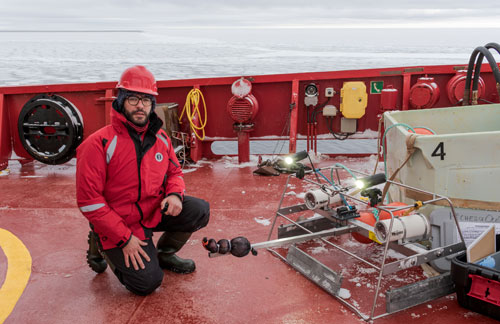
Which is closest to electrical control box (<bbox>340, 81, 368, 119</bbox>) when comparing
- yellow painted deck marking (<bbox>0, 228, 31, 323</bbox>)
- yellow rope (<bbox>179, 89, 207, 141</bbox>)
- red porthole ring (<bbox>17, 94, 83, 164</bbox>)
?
yellow rope (<bbox>179, 89, 207, 141</bbox>)

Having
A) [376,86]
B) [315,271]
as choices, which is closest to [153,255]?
[315,271]

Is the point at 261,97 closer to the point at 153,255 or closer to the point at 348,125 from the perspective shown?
the point at 348,125

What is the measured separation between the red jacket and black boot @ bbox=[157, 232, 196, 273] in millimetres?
281

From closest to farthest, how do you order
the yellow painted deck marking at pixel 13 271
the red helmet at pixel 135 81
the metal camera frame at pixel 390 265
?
1. the metal camera frame at pixel 390 265
2. the red helmet at pixel 135 81
3. the yellow painted deck marking at pixel 13 271

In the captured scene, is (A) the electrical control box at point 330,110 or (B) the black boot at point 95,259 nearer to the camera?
(B) the black boot at point 95,259

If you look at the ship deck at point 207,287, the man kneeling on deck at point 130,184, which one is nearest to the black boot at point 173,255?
the ship deck at point 207,287

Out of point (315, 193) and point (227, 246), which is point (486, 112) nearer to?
point (315, 193)

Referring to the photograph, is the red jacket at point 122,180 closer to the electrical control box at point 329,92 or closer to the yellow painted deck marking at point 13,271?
the yellow painted deck marking at point 13,271

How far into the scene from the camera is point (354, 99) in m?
5.64

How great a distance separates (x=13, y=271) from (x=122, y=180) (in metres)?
1.18

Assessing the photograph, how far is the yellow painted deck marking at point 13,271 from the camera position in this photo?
255cm

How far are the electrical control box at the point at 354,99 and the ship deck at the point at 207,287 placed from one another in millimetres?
2216

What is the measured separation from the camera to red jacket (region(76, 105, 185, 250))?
7.63ft

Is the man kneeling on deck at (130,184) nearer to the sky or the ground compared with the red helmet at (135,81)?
nearer to the ground
